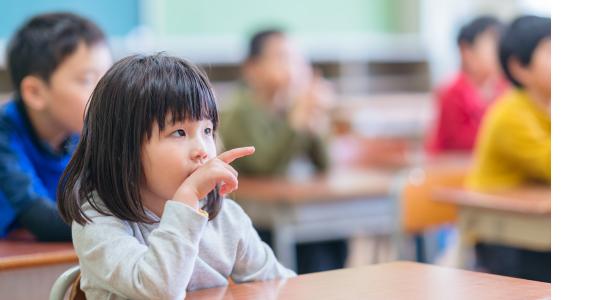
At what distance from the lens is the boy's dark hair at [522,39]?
290cm

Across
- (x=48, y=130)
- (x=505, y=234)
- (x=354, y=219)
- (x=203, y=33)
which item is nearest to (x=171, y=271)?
(x=48, y=130)

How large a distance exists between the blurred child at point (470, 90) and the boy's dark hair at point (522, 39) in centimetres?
178

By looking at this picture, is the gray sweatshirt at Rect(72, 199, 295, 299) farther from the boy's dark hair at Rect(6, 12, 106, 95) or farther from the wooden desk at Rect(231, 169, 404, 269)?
the wooden desk at Rect(231, 169, 404, 269)

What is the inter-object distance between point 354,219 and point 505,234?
943mm

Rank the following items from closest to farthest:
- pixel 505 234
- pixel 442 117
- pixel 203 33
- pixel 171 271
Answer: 1. pixel 171 271
2. pixel 505 234
3. pixel 442 117
4. pixel 203 33

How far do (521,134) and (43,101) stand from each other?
5.00 feet

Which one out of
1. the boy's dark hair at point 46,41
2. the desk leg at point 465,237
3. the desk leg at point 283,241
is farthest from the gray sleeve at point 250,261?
the desk leg at point 283,241

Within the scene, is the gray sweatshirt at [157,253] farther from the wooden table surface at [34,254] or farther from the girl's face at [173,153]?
the wooden table surface at [34,254]

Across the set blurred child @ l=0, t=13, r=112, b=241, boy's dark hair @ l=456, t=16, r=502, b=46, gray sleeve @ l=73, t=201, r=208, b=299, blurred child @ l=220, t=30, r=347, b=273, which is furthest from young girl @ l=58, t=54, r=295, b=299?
boy's dark hair @ l=456, t=16, r=502, b=46

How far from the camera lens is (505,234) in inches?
107

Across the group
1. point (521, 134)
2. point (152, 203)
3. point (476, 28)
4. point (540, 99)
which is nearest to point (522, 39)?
point (540, 99)

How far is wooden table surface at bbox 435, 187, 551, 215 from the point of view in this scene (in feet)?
8.21
